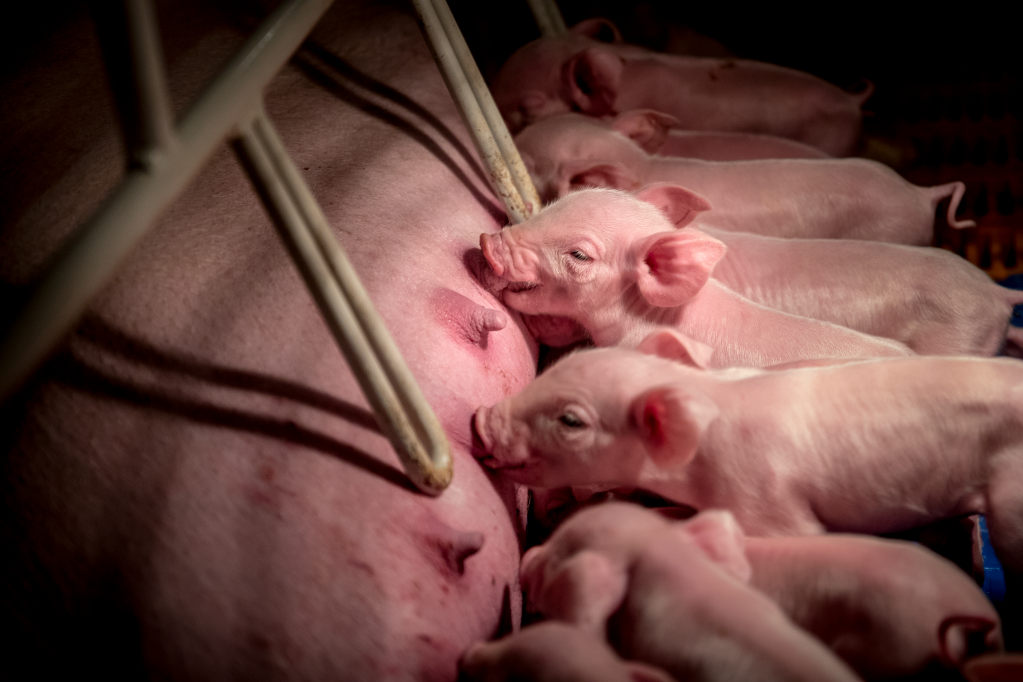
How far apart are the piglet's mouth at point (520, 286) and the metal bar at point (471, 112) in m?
0.20

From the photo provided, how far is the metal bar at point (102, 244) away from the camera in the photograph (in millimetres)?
891

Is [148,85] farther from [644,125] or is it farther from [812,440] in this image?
[644,125]

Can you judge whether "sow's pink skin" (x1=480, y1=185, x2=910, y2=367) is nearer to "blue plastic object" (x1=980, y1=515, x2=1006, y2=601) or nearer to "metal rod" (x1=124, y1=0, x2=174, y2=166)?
"blue plastic object" (x1=980, y1=515, x2=1006, y2=601)

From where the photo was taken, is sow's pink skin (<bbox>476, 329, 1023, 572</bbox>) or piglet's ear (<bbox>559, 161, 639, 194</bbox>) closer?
sow's pink skin (<bbox>476, 329, 1023, 572</bbox>)

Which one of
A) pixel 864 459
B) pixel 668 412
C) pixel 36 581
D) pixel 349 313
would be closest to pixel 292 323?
pixel 349 313

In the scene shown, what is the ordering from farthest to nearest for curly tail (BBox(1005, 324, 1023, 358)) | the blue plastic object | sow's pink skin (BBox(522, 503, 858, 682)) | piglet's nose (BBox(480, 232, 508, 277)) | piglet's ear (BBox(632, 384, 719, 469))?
curly tail (BBox(1005, 324, 1023, 358)) < piglet's nose (BBox(480, 232, 508, 277)) < the blue plastic object < piglet's ear (BBox(632, 384, 719, 469)) < sow's pink skin (BBox(522, 503, 858, 682))

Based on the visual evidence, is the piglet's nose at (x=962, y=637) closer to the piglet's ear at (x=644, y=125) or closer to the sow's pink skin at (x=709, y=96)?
the piglet's ear at (x=644, y=125)

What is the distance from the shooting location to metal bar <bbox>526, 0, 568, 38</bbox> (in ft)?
9.02

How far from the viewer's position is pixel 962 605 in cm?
114

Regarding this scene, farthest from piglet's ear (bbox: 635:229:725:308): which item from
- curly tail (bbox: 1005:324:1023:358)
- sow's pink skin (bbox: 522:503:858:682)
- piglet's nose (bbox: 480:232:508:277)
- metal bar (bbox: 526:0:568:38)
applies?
metal bar (bbox: 526:0:568:38)

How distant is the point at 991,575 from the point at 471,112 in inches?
60.4

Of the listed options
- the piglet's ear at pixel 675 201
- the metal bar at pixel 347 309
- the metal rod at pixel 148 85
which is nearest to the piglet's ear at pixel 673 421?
the metal bar at pixel 347 309

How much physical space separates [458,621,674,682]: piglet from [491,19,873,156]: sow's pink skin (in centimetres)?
193

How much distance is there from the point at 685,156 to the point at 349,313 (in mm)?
1765
